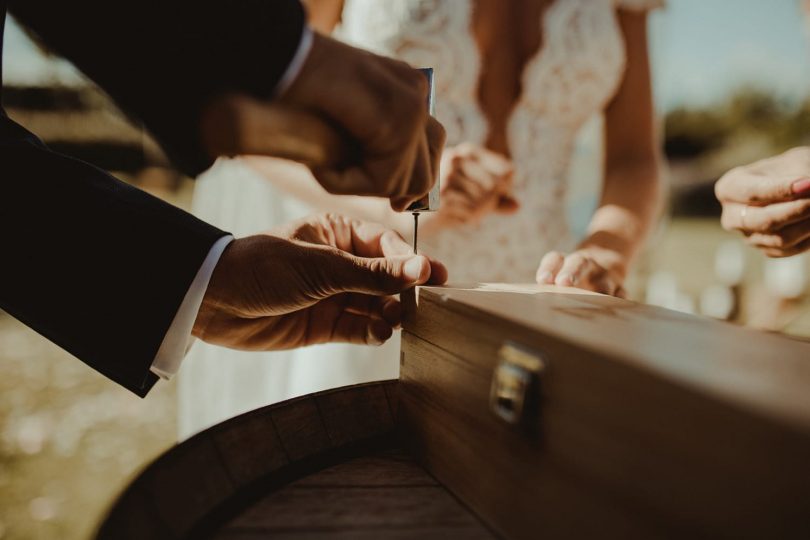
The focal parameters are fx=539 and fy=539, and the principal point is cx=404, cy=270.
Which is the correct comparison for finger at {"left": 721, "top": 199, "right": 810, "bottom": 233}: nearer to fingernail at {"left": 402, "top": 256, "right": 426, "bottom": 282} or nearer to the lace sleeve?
fingernail at {"left": 402, "top": 256, "right": 426, "bottom": 282}

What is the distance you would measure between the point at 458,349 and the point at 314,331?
0.56m

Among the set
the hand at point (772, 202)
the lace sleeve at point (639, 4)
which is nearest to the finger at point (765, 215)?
the hand at point (772, 202)

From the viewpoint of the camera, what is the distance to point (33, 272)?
946 mm

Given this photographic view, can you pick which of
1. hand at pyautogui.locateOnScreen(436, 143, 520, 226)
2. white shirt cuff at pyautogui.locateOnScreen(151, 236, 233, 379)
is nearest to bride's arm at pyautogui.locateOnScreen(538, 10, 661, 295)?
hand at pyautogui.locateOnScreen(436, 143, 520, 226)

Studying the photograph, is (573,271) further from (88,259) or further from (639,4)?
(639,4)

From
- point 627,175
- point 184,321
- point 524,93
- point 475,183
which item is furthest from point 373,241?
point 627,175

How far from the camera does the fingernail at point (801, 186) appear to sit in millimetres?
998

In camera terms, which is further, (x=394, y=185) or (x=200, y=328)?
(x=200, y=328)

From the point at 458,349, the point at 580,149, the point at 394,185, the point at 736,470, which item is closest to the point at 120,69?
the point at 394,185

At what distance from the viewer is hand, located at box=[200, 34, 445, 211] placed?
539 millimetres

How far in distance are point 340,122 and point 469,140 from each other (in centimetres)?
124

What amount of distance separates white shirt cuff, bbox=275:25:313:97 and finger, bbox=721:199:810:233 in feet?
3.17

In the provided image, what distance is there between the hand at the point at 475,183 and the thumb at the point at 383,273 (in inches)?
16.2

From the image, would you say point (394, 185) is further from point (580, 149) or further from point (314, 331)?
point (580, 149)
